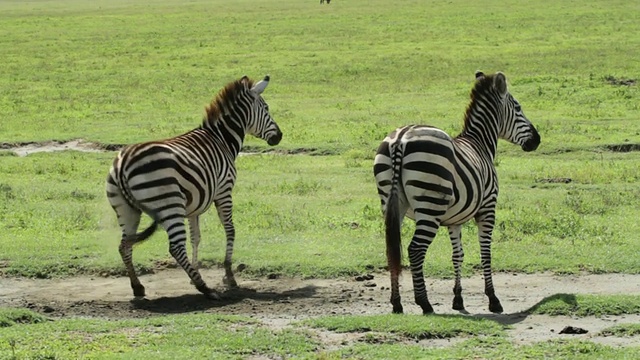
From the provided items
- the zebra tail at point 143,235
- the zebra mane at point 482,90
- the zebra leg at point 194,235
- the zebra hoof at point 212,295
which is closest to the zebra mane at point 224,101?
the zebra leg at point 194,235

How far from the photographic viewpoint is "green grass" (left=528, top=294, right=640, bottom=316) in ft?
33.1

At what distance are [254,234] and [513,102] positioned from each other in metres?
4.18

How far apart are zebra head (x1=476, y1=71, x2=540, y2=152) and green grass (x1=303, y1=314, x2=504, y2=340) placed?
2.95 meters

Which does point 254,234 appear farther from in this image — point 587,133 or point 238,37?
point 238,37

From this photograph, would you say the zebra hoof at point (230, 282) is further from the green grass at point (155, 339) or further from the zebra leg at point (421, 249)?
the zebra leg at point (421, 249)

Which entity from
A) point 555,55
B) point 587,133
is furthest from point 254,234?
point 555,55

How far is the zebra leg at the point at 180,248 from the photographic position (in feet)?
36.3

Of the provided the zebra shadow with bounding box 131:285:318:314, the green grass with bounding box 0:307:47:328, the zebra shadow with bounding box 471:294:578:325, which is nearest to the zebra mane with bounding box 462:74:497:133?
the zebra shadow with bounding box 471:294:578:325

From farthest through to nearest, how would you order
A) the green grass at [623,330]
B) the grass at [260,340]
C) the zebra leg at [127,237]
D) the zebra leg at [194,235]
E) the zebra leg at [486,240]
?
1. the zebra leg at [194,235]
2. the zebra leg at [127,237]
3. the zebra leg at [486,240]
4. the green grass at [623,330]
5. the grass at [260,340]

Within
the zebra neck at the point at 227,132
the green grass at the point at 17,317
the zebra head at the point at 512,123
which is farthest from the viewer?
the zebra neck at the point at 227,132

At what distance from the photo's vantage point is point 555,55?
35.9 meters

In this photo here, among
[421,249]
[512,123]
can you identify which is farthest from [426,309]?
[512,123]

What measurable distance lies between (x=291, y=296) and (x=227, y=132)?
7.78 feet

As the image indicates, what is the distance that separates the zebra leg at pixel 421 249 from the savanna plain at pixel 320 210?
0.54 m
